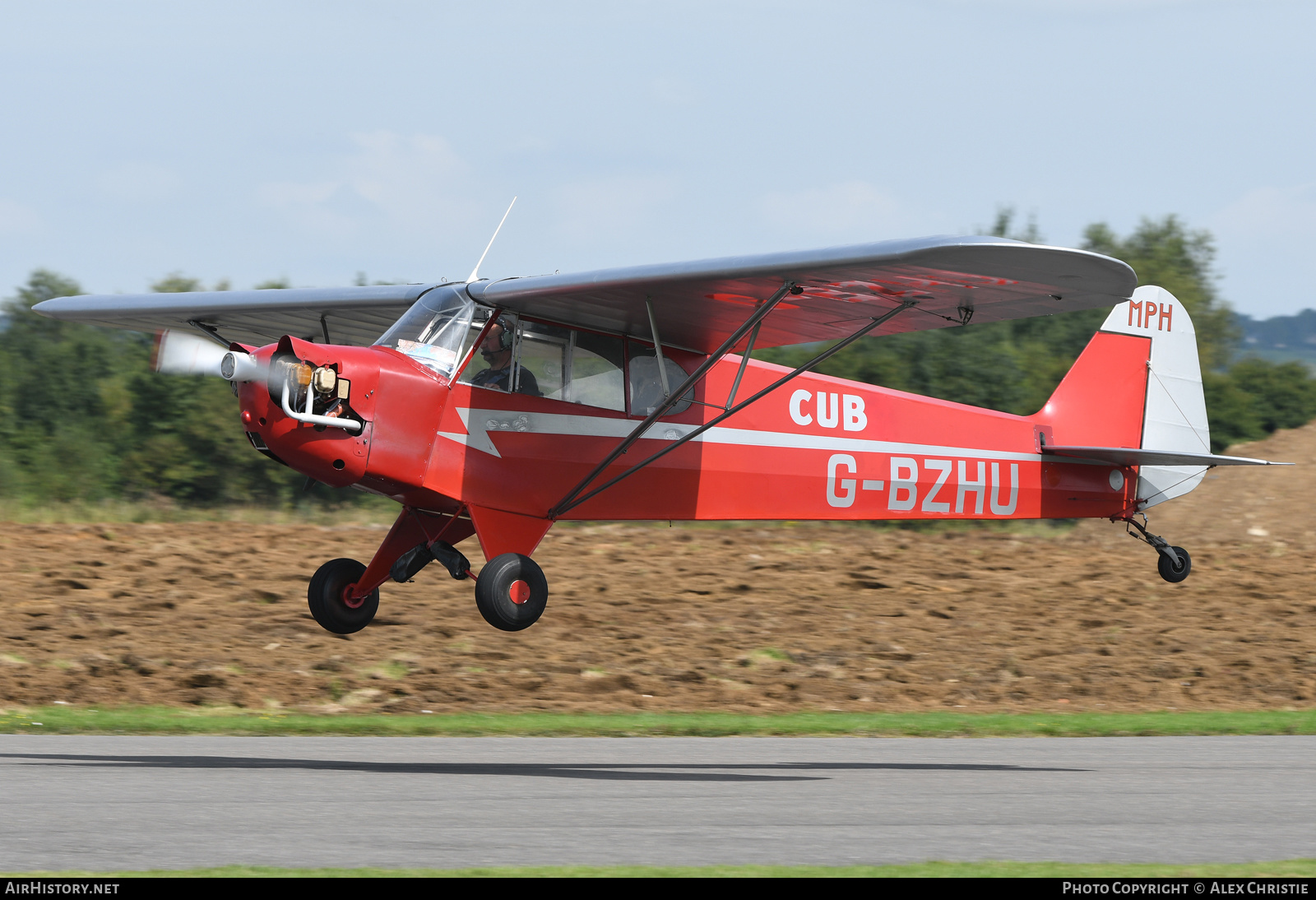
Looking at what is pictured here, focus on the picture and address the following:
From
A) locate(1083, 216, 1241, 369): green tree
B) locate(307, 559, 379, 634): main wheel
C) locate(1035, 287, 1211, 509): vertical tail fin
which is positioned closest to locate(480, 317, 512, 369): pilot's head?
locate(307, 559, 379, 634): main wheel

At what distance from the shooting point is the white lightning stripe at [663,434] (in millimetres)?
10836

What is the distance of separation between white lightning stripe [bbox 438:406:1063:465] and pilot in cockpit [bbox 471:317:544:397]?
23 cm

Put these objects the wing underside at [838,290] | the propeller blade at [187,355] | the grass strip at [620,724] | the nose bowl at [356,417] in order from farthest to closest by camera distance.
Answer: the grass strip at [620,724] < the propeller blade at [187,355] < the nose bowl at [356,417] < the wing underside at [838,290]

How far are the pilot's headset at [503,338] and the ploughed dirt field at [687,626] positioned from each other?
7.02 meters

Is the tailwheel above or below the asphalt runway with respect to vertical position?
above

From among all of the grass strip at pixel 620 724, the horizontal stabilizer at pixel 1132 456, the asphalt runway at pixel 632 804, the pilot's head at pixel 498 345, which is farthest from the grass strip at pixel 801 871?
the horizontal stabilizer at pixel 1132 456

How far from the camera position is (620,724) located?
15109 millimetres

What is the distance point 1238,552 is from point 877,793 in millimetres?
21277

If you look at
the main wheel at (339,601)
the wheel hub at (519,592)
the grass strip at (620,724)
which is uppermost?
the wheel hub at (519,592)

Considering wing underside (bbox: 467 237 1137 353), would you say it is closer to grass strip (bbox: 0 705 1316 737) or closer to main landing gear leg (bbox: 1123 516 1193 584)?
main landing gear leg (bbox: 1123 516 1193 584)

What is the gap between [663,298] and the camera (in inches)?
433

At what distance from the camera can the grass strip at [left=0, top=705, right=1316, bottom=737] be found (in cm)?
1434

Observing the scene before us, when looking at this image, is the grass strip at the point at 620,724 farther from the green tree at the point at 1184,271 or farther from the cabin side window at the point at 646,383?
the green tree at the point at 1184,271
